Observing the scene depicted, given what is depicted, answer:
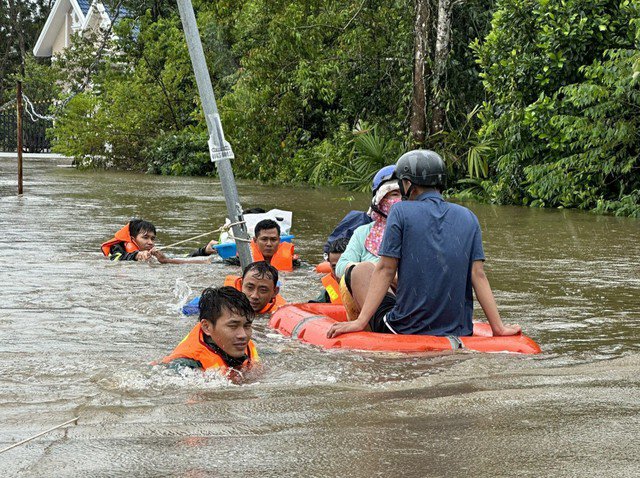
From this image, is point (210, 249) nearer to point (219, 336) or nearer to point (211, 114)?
point (211, 114)

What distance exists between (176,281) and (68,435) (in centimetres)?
621

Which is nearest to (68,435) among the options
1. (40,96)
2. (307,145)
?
(307,145)

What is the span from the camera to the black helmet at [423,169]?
21.0ft

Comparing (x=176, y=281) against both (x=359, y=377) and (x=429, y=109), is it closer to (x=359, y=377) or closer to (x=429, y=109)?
(x=359, y=377)

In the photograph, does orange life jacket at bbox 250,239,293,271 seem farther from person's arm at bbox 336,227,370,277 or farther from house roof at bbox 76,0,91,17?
house roof at bbox 76,0,91,17

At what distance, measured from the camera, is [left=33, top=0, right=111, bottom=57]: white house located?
4664 centimetres

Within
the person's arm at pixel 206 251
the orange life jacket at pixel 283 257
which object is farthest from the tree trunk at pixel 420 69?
the orange life jacket at pixel 283 257

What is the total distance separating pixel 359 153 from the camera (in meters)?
24.1

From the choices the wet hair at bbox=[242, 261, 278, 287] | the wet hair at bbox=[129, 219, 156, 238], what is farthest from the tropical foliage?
the wet hair at bbox=[242, 261, 278, 287]

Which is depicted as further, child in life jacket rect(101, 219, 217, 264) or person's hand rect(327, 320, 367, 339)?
child in life jacket rect(101, 219, 217, 264)

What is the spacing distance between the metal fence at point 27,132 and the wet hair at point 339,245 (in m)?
37.2

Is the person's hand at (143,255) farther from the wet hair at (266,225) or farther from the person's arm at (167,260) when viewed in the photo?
the wet hair at (266,225)

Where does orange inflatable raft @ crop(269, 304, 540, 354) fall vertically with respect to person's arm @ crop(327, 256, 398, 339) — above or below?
below

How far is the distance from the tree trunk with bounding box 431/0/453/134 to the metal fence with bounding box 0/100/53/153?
25707mm
